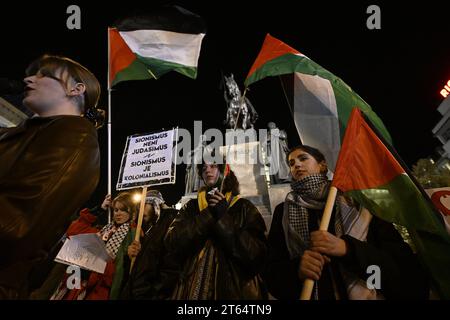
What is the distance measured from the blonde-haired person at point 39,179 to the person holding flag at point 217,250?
1633 mm

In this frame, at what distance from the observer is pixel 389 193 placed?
2.61 m

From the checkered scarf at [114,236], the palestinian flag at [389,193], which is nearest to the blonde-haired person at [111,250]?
the checkered scarf at [114,236]

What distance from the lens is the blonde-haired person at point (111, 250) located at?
3.90m

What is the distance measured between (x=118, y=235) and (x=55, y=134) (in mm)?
3159

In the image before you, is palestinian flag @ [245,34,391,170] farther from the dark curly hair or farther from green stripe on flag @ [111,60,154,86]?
green stripe on flag @ [111,60,154,86]

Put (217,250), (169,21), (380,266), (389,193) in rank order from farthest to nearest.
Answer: (169,21) → (217,250) → (389,193) → (380,266)

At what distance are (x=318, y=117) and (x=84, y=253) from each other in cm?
291

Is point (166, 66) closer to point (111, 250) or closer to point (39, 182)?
point (111, 250)

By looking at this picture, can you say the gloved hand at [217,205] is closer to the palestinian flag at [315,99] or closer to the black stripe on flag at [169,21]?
the palestinian flag at [315,99]

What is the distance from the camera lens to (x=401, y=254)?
2.49m

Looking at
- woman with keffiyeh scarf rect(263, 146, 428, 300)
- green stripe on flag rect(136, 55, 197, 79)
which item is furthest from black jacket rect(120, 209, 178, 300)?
green stripe on flag rect(136, 55, 197, 79)

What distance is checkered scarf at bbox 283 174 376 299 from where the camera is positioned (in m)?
2.52

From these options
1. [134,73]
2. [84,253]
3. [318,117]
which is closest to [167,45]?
[134,73]

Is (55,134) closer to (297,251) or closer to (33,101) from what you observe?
(33,101)
